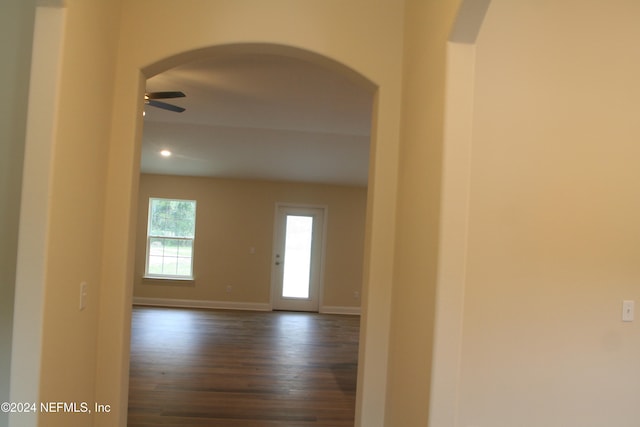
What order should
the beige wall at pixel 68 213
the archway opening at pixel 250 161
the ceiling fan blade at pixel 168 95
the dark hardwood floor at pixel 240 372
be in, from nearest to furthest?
the beige wall at pixel 68 213 → the dark hardwood floor at pixel 240 372 → the ceiling fan blade at pixel 168 95 → the archway opening at pixel 250 161

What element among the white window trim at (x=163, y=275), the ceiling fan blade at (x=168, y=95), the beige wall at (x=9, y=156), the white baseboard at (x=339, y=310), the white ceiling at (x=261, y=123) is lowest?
the white baseboard at (x=339, y=310)

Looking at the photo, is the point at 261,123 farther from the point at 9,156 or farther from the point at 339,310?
the point at 339,310

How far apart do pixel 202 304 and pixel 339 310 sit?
255 centimetres

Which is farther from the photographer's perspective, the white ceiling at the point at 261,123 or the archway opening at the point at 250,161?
the archway opening at the point at 250,161

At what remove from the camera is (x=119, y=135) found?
1978 mm

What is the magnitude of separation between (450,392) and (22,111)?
2115mm

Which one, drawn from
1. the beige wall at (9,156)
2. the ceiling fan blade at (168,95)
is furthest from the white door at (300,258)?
the beige wall at (9,156)

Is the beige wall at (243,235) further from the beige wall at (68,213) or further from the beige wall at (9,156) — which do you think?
the beige wall at (9,156)

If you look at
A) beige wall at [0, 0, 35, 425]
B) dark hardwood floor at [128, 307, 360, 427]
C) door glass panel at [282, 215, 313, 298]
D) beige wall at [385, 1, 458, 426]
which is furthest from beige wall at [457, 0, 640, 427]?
door glass panel at [282, 215, 313, 298]

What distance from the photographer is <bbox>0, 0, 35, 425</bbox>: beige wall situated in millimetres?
1684

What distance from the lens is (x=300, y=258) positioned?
24.5 ft

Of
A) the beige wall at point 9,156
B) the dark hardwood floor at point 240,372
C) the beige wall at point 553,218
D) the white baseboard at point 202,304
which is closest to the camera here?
the beige wall at point 9,156

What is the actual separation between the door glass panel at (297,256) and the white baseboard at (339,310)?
1.38 feet

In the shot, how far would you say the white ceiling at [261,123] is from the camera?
133 inches
